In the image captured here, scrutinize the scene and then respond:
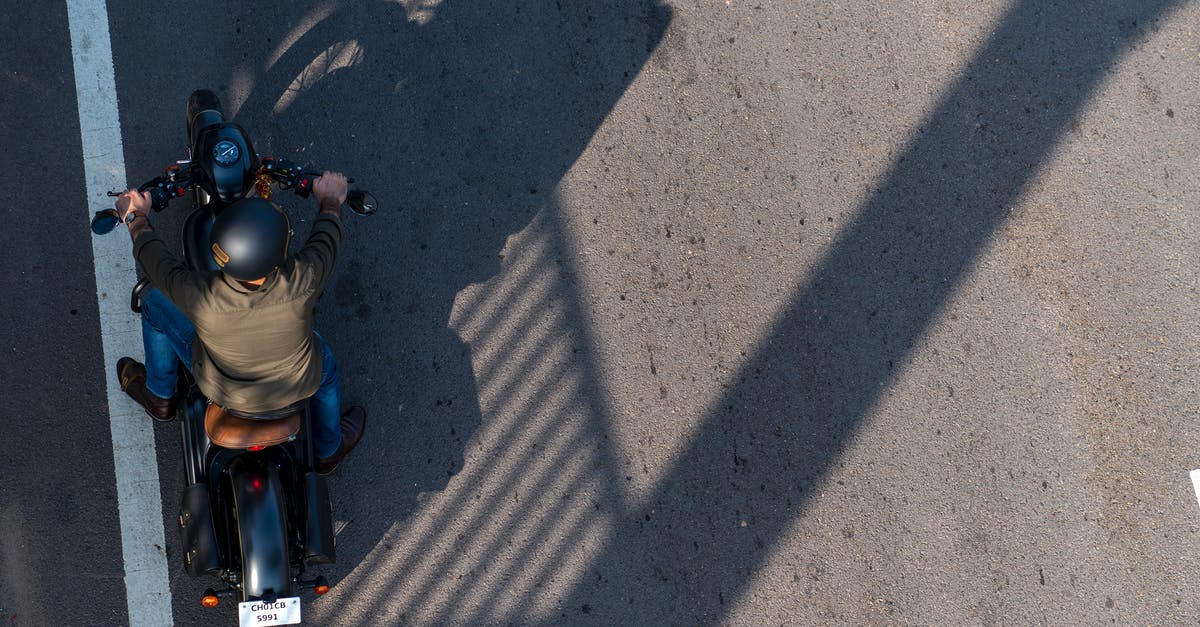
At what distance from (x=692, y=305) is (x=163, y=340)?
8.45 ft

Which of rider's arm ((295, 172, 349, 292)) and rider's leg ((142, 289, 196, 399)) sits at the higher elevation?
rider's arm ((295, 172, 349, 292))

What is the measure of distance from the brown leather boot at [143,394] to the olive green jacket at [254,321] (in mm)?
692

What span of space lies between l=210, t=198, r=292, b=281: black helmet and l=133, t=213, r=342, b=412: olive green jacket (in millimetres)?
91

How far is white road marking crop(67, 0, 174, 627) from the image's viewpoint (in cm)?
423

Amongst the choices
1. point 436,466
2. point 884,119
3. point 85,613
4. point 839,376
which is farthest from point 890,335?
point 85,613

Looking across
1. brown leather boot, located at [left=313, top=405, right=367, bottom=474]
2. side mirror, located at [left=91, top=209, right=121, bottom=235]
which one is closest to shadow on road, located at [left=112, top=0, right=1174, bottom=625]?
brown leather boot, located at [left=313, top=405, right=367, bottom=474]

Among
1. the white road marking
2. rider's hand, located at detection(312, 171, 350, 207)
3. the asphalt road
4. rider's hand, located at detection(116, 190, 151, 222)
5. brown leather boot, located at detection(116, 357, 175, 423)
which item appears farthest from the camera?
the asphalt road

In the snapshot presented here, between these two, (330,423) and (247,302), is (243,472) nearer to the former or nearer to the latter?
(330,423)

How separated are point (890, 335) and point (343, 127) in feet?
10.3

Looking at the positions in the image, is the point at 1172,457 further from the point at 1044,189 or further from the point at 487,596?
the point at 487,596

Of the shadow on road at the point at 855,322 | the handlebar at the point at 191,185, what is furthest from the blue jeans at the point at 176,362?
the shadow on road at the point at 855,322

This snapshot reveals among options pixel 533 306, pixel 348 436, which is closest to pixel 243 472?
pixel 348 436

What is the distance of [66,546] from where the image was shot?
4.22 meters

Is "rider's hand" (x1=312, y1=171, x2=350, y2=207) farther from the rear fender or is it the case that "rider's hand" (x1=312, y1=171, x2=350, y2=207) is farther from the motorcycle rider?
the rear fender
